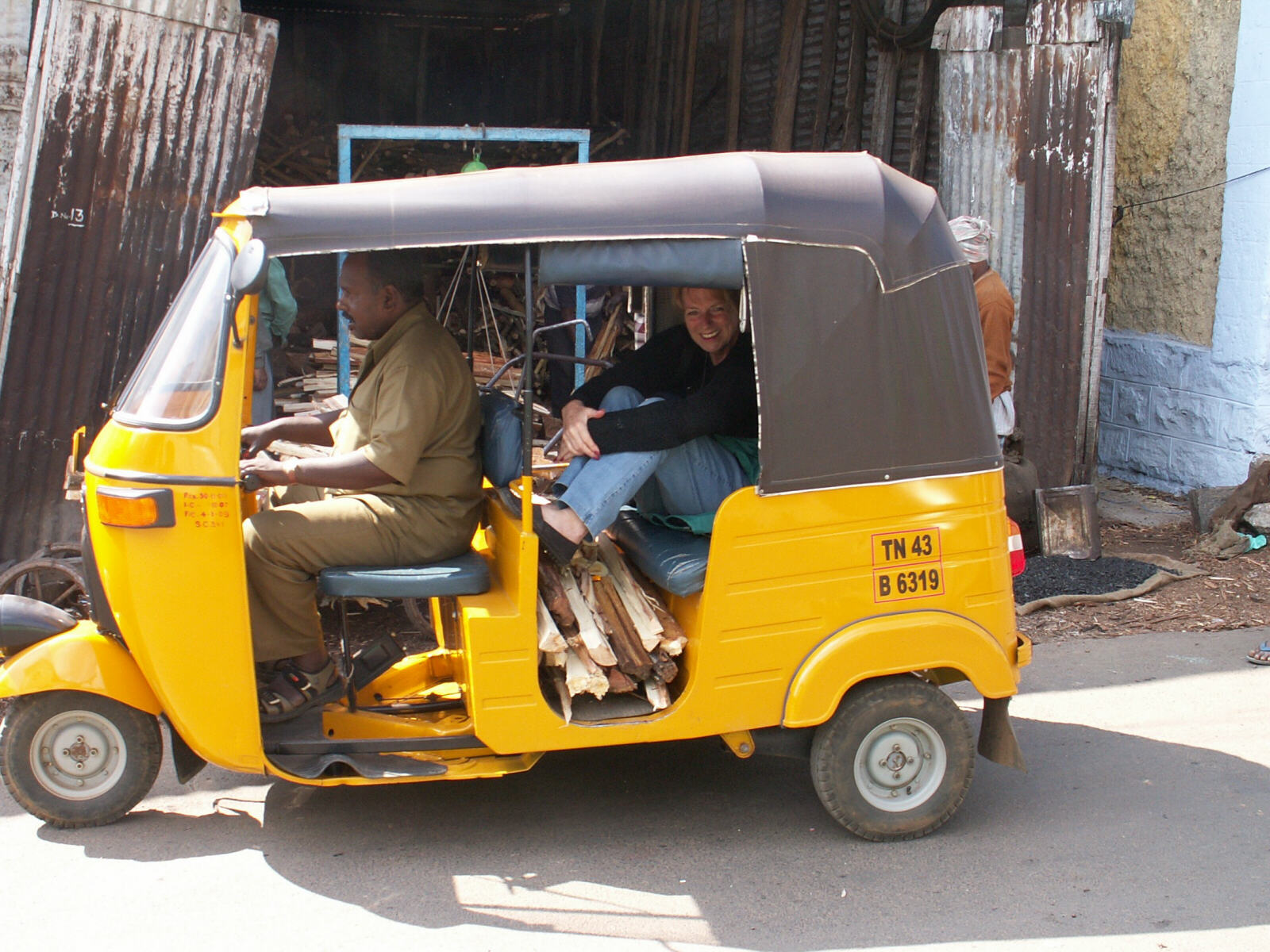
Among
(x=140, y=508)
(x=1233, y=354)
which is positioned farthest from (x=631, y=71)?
(x=140, y=508)

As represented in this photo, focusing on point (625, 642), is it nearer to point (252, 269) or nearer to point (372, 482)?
point (372, 482)

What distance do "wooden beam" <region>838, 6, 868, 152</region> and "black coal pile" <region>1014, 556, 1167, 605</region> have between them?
4062 mm

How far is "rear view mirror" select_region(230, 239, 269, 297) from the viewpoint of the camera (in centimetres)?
345

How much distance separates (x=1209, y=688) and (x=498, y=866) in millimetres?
3478

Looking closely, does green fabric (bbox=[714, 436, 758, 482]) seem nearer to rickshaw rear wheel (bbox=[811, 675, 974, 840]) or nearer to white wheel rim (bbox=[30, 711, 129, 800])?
rickshaw rear wheel (bbox=[811, 675, 974, 840])

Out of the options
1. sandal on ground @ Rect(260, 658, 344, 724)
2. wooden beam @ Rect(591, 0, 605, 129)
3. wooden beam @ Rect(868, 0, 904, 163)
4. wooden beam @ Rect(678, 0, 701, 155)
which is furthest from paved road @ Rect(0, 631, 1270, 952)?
wooden beam @ Rect(591, 0, 605, 129)

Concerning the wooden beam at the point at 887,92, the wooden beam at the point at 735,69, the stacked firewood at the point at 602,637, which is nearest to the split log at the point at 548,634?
the stacked firewood at the point at 602,637

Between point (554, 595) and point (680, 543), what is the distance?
52cm

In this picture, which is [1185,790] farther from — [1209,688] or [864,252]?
[864,252]

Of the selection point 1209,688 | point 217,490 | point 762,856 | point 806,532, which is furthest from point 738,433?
point 1209,688

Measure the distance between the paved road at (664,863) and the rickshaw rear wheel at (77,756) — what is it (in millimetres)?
96

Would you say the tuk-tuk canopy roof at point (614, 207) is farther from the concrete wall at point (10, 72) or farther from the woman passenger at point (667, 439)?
the concrete wall at point (10, 72)

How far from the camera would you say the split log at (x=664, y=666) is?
3.92 meters

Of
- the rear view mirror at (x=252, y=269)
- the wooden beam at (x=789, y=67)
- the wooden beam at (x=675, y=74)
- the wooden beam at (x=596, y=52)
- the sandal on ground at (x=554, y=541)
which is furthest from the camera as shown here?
the wooden beam at (x=596, y=52)
